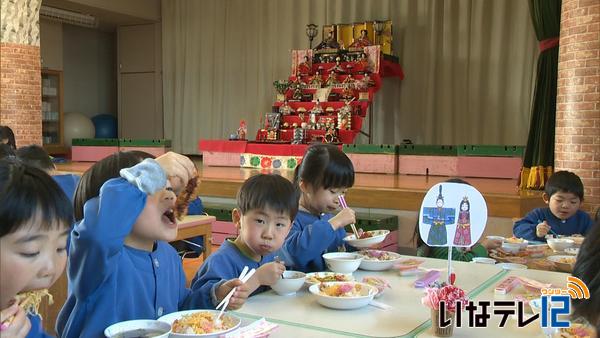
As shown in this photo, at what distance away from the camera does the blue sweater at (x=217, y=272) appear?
5.79ft

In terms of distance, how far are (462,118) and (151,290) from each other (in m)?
8.00

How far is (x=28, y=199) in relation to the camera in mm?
1150

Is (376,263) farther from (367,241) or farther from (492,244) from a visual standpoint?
(492,244)

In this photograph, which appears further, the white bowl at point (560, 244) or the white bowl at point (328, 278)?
the white bowl at point (560, 244)

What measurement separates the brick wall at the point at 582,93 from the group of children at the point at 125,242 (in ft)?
10.6

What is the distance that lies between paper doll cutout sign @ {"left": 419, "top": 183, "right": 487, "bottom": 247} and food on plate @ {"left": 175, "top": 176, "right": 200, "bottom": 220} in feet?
2.35

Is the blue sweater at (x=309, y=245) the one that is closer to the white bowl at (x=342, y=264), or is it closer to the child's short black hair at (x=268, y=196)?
the white bowl at (x=342, y=264)

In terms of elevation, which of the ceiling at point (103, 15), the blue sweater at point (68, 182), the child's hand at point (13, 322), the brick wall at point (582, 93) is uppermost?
the ceiling at point (103, 15)

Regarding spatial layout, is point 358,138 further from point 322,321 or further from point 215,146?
point 322,321

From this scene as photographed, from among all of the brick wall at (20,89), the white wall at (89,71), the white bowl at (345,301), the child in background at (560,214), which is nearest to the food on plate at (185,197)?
the white bowl at (345,301)

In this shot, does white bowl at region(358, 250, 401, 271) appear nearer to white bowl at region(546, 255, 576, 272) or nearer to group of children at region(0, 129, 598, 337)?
group of children at region(0, 129, 598, 337)

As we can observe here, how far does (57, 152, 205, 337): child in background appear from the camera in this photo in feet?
4.62

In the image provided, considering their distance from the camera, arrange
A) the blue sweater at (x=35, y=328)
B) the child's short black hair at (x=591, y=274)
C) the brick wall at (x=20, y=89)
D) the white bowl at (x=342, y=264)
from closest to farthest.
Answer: the child's short black hair at (x=591, y=274) < the blue sweater at (x=35, y=328) < the white bowl at (x=342, y=264) < the brick wall at (x=20, y=89)

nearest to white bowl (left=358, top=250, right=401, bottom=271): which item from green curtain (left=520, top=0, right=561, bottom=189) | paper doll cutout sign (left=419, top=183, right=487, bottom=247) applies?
paper doll cutout sign (left=419, top=183, right=487, bottom=247)
